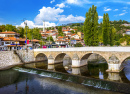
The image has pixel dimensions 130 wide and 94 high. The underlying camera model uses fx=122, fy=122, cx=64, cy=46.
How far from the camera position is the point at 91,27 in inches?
1660

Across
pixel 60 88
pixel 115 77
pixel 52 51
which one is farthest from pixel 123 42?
pixel 60 88

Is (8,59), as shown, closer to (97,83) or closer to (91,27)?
(91,27)

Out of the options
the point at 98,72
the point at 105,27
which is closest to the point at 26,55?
the point at 98,72

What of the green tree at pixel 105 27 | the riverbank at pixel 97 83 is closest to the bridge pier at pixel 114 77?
the riverbank at pixel 97 83

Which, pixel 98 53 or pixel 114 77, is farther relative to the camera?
pixel 98 53

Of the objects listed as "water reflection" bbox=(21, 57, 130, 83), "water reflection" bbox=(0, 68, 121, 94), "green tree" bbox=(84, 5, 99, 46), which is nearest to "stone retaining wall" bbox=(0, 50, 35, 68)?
"water reflection" bbox=(21, 57, 130, 83)

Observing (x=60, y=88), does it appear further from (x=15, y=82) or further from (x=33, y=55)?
(x=33, y=55)

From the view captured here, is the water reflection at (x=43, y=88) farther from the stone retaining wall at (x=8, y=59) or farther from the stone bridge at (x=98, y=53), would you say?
the stone retaining wall at (x=8, y=59)

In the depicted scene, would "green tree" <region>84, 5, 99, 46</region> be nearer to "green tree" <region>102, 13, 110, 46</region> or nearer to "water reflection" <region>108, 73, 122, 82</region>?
"green tree" <region>102, 13, 110, 46</region>

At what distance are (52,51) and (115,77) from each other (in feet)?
75.5

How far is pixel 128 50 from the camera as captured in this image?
27.0 metres

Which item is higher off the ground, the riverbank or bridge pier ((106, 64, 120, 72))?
bridge pier ((106, 64, 120, 72))

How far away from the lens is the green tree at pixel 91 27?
4109 cm

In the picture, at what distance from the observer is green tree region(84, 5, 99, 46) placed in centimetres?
4109
